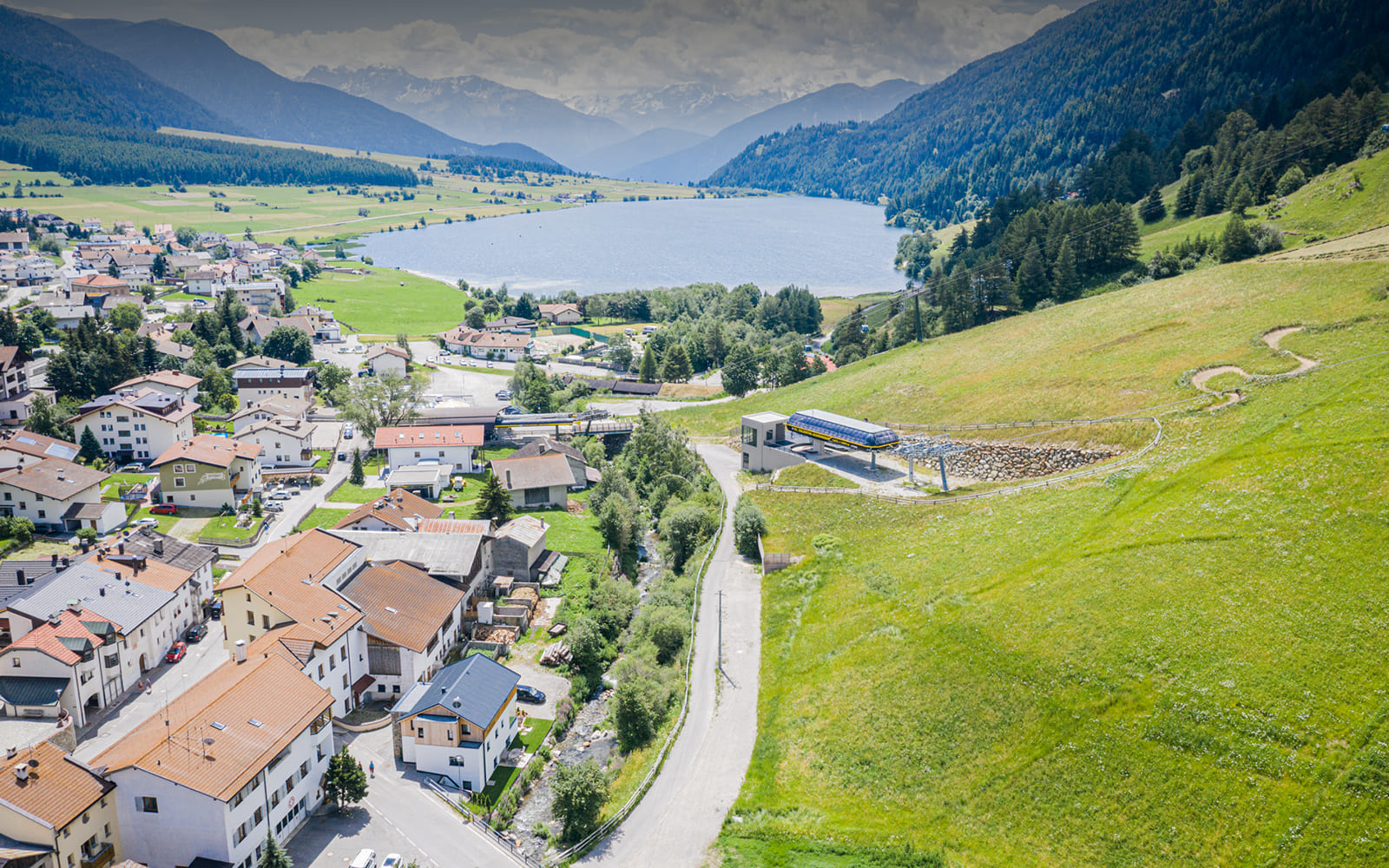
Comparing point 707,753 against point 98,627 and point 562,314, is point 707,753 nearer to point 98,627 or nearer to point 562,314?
point 98,627

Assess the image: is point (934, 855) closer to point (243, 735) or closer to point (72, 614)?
point (243, 735)

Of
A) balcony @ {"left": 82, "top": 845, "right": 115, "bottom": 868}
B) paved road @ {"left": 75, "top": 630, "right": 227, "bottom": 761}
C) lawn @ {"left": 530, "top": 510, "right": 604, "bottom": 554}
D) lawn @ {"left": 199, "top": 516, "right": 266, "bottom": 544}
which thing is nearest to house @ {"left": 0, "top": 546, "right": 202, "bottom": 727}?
paved road @ {"left": 75, "top": 630, "right": 227, "bottom": 761}

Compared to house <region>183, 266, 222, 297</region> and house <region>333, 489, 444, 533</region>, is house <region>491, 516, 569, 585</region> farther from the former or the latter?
house <region>183, 266, 222, 297</region>

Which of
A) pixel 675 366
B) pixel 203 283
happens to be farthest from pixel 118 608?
pixel 203 283

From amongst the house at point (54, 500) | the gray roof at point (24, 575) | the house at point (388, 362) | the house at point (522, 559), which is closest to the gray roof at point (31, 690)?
the gray roof at point (24, 575)

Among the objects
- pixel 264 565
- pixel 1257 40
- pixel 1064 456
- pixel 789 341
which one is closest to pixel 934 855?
pixel 1064 456

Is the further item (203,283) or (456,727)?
(203,283)

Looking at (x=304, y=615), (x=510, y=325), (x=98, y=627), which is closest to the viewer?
(x=304, y=615)
